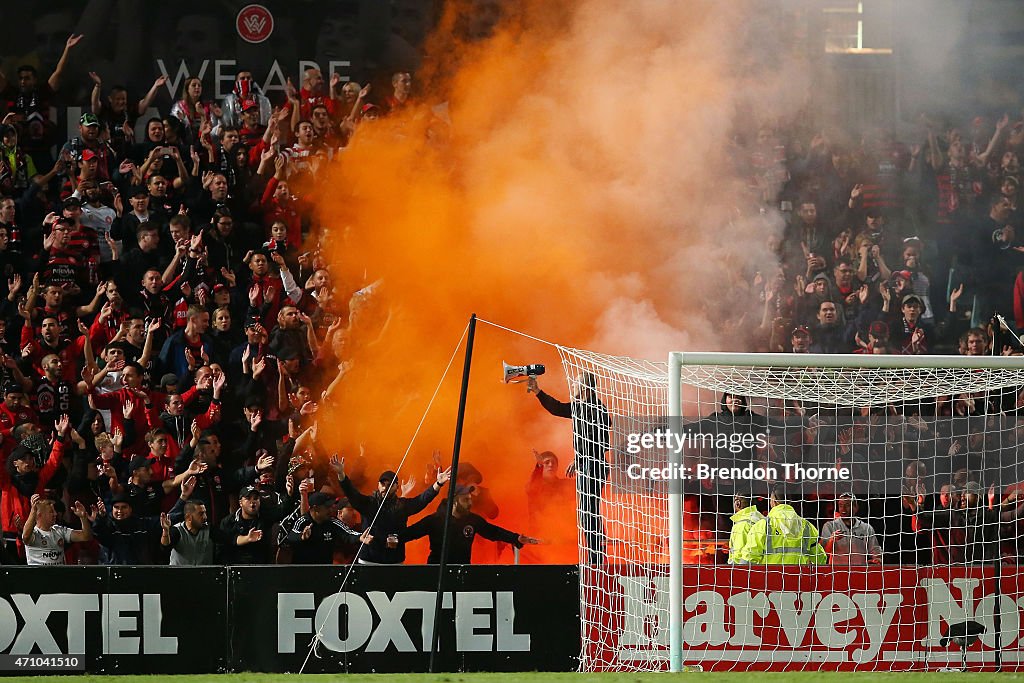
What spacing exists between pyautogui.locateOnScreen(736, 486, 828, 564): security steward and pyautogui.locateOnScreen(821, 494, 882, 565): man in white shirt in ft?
1.69

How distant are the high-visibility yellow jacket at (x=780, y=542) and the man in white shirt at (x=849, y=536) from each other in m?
0.52

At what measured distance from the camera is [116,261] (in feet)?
27.8

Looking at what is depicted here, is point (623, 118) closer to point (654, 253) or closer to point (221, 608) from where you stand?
point (654, 253)

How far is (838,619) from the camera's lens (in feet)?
18.7

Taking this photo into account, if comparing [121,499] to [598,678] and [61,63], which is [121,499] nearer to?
[61,63]

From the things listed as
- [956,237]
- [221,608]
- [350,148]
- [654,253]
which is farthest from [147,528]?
[956,237]

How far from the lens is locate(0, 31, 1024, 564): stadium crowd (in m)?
7.70

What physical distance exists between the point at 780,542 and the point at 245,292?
4294mm

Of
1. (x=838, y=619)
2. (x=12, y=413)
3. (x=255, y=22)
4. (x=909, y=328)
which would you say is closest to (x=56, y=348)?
(x=12, y=413)

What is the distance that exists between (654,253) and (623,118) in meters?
1.12

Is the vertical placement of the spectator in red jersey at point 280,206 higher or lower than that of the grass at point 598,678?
higher

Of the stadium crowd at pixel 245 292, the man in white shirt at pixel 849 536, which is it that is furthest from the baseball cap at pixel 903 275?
the man in white shirt at pixel 849 536

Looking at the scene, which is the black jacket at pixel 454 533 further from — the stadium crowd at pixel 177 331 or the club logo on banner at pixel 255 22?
the club logo on banner at pixel 255 22

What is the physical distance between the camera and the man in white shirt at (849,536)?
21.2 ft
